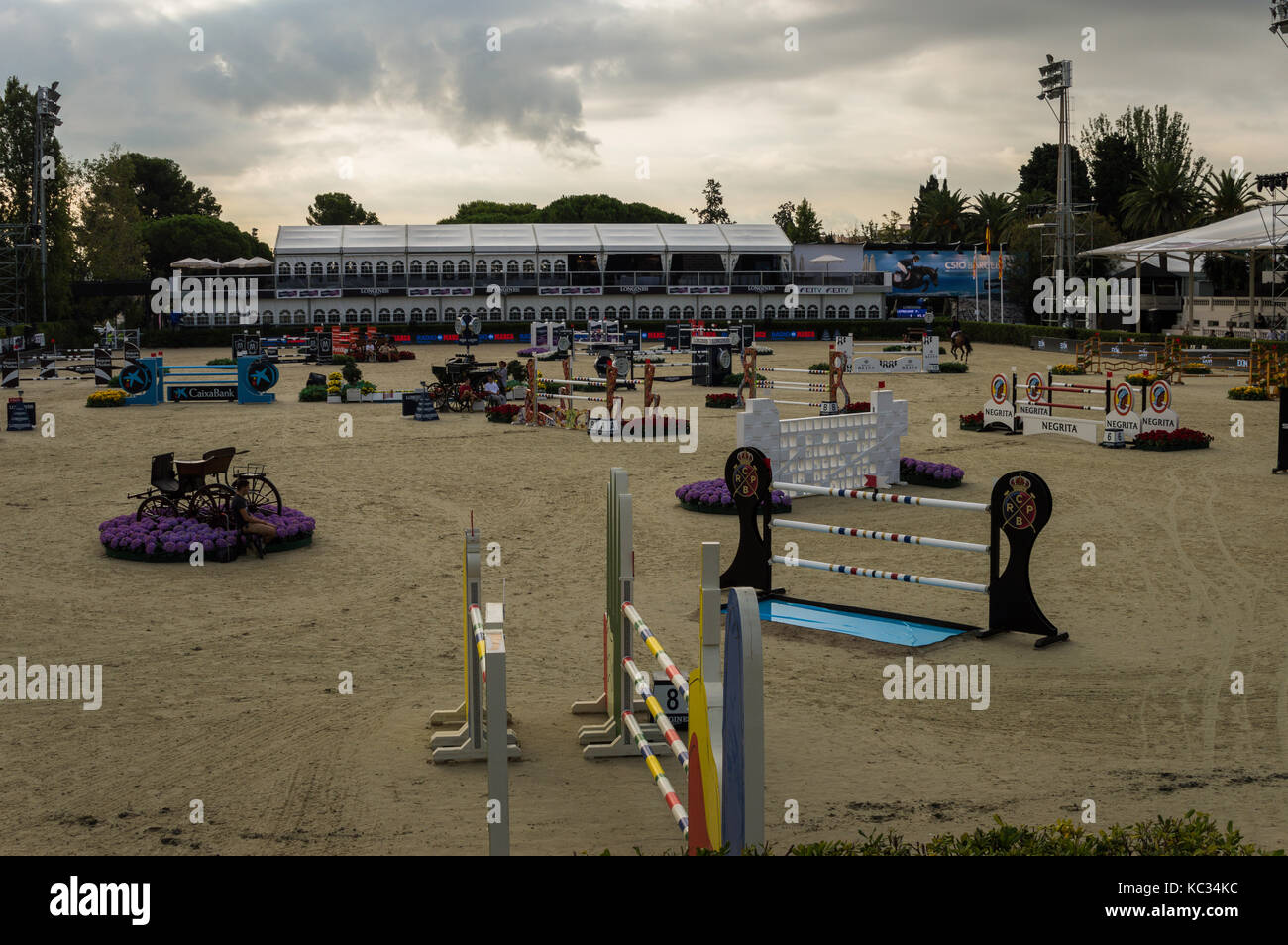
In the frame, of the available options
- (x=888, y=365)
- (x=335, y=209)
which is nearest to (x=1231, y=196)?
(x=888, y=365)

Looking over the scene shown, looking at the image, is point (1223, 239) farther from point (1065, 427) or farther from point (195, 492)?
point (195, 492)

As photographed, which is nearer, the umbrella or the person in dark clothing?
the person in dark clothing

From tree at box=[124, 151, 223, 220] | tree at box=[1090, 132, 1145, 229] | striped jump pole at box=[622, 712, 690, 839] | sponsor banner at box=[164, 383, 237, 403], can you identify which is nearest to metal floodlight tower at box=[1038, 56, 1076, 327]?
tree at box=[1090, 132, 1145, 229]

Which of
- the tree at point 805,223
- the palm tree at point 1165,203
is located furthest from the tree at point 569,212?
the palm tree at point 1165,203

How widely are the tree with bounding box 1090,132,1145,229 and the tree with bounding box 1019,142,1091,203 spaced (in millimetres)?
919

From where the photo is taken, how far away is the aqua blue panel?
1092cm

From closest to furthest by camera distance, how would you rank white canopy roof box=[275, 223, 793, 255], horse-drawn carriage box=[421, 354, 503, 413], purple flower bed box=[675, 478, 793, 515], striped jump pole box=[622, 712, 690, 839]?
striped jump pole box=[622, 712, 690, 839], purple flower bed box=[675, 478, 793, 515], horse-drawn carriage box=[421, 354, 503, 413], white canopy roof box=[275, 223, 793, 255]

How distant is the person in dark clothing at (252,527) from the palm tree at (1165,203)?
2970 inches

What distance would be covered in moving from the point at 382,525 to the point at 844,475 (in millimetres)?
6876

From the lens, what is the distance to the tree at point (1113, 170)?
9000 cm

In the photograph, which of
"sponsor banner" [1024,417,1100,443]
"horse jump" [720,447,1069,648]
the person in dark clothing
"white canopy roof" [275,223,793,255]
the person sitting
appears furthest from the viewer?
"white canopy roof" [275,223,793,255]

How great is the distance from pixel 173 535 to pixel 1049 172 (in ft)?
Answer: 306

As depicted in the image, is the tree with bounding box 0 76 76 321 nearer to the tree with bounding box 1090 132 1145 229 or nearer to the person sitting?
the person sitting
